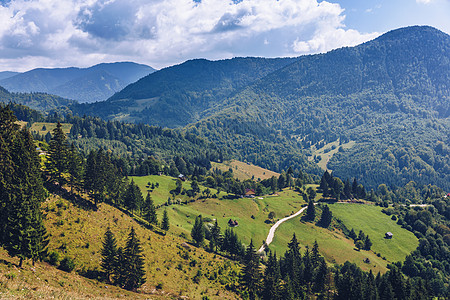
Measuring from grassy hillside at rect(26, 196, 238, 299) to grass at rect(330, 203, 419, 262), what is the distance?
101822 mm

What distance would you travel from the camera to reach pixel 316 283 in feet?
317

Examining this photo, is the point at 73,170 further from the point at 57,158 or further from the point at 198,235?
the point at 198,235

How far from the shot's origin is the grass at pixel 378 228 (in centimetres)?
15112

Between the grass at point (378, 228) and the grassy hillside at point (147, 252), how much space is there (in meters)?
102

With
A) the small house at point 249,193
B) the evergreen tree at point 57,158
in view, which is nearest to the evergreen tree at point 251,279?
the evergreen tree at point 57,158

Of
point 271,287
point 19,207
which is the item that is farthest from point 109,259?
point 271,287

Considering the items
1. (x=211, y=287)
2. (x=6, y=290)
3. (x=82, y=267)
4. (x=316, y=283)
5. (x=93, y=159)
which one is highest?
(x=93, y=159)

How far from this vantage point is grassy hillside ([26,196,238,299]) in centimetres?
6444

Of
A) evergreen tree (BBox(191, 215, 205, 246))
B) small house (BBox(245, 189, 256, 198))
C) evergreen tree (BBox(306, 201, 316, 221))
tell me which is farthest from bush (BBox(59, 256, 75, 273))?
small house (BBox(245, 189, 256, 198))

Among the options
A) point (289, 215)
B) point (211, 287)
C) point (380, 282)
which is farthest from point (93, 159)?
point (289, 215)

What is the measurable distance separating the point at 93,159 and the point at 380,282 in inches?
4026

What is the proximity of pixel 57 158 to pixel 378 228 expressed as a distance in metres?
172

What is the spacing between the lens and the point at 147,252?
8019 cm

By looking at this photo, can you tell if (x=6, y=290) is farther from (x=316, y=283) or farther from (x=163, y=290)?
(x=316, y=283)
